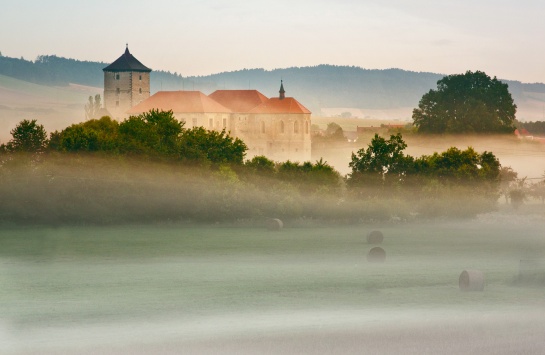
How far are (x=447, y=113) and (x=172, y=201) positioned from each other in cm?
5348

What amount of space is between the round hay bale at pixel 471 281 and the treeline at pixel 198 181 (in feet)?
194

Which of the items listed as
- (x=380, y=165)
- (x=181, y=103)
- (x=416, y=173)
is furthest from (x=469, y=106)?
(x=181, y=103)

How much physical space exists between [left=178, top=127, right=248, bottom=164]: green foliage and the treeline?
139 mm

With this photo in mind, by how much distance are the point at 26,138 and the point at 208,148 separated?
22.3 metres

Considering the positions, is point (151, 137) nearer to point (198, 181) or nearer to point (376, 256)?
point (198, 181)

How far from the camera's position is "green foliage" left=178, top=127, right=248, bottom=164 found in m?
119

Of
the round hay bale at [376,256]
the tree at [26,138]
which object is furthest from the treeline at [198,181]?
the round hay bale at [376,256]

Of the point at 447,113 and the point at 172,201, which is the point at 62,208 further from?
the point at 447,113

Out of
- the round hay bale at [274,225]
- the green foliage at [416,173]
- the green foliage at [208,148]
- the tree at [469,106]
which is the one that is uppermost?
the tree at [469,106]

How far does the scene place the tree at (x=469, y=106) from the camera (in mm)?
145875

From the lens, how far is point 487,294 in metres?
55.2

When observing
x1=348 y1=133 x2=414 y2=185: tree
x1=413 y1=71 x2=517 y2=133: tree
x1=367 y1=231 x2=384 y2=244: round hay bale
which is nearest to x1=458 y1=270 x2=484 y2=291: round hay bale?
x1=367 y1=231 x2=384 y2=244: round hay bale

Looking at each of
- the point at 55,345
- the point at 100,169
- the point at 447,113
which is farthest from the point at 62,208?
the point at 55,345

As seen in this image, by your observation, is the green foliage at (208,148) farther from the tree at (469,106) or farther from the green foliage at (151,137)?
the tree at (469,106)
